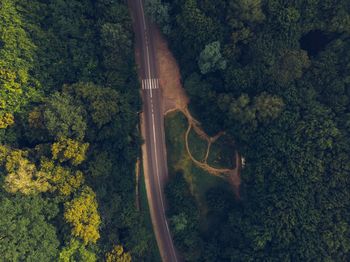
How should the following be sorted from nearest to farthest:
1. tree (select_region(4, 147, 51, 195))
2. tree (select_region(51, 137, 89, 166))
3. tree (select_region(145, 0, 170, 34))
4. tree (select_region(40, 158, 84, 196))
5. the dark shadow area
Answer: tree (select_region(4, 147, 51, 195)) < tree (select_region(40, 158, 84, 196)) < tree (select_region(51, 137, 89, 166)) < the dark shadow area < tree (select_region(145, 0, 170, 34))

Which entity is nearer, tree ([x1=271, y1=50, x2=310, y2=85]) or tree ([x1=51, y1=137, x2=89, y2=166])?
tree ([x1=51, y1=137, x2=89, y2=166])

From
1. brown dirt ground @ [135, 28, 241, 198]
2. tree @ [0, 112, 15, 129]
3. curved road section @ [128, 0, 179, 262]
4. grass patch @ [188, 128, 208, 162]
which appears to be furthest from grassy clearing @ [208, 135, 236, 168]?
tree @ [0, 112, 15, 129]

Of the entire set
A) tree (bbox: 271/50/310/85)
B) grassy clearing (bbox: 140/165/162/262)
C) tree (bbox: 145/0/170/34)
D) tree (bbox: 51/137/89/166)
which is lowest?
grassy clearing (bbox: 140/165/162/262)

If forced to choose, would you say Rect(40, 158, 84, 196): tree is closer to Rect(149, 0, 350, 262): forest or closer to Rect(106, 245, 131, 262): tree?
Rect(106, 245, 131, 262): tree

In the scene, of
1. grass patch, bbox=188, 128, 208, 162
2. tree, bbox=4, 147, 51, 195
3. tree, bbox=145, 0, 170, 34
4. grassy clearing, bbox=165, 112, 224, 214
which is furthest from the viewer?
grass patch, bbox=188, 128, 208, 162

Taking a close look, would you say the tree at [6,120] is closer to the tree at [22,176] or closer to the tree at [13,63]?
the tree at [13,63]

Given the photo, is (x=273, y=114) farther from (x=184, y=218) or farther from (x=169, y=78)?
(x=184, y=218)

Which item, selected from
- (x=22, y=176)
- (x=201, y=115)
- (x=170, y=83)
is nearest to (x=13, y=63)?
(x=22, y=176)
